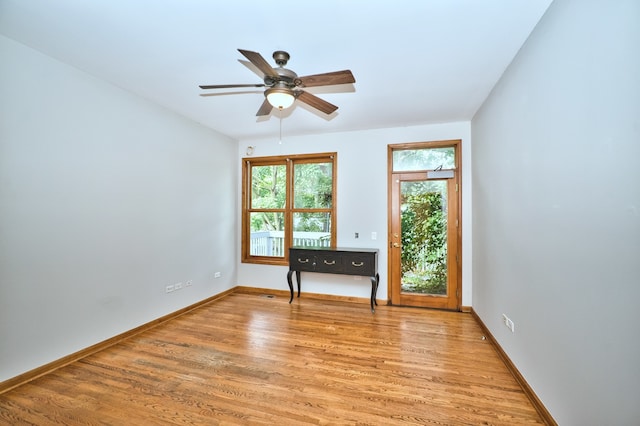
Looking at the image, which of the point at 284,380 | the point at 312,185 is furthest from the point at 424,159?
the point at 284,380

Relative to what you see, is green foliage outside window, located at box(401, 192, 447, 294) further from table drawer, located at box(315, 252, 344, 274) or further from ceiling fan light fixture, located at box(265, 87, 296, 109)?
ceiling fan light fixture, located at box(265, 87, 296, 109)

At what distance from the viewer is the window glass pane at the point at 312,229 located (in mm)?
4512

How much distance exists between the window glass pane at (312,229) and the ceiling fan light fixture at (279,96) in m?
2.56

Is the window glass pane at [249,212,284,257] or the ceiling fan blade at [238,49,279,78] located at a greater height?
the ceiling fan blade at [238,49,279,78]

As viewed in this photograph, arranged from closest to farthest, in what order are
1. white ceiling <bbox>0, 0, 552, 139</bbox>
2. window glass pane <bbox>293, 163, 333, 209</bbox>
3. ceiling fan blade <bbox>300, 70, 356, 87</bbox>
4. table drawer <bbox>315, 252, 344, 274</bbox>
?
1. white ceiling <bbox>0, 0, 552, 139</bbox>
2. ceiling fan blade <bbox>300, 70, 356, 87</bbox>
3. table drawer <bbox>315, 252, 344, 274</bbox>
4. window glass pane <bbox>293, 163, 333, 209</bbox>

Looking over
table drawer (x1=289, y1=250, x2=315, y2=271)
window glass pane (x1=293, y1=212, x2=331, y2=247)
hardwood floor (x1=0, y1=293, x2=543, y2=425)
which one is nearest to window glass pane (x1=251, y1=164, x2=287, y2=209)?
window glass pane (x1=293, y1=212, x2=331, y2=247)

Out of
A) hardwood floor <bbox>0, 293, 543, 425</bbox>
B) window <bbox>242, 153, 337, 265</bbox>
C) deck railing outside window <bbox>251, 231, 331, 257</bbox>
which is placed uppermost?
window <bbox>242, 153, 337, 265</bbox>

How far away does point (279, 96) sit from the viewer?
6.79 feet

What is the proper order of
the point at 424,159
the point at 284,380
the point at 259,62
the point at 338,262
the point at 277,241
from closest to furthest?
the point at 259,62 < the point at 284,380 < the point at 338,262 < the point at 424,159 < the point at 277,241

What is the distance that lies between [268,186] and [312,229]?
3.78 feet

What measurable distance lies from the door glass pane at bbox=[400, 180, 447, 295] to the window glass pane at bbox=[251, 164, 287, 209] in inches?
81.3

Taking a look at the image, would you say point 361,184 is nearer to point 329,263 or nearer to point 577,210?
point 329,263

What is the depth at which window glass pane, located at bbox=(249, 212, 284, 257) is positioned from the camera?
15.7 feet

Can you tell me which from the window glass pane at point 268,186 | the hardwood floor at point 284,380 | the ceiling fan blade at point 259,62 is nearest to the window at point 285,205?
the window glass pane at point 268,186
